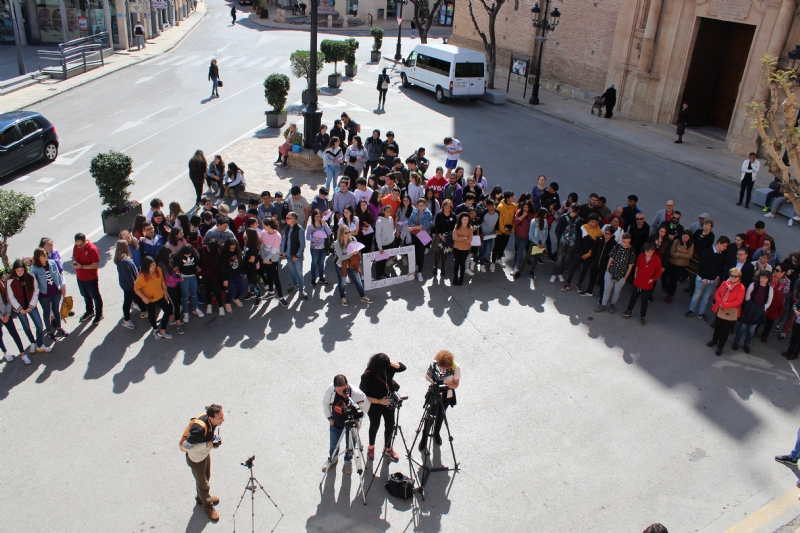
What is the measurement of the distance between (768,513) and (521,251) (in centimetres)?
646

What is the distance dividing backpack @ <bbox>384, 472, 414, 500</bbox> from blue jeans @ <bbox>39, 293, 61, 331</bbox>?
20.2 feet

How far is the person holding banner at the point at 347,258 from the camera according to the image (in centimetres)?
1091

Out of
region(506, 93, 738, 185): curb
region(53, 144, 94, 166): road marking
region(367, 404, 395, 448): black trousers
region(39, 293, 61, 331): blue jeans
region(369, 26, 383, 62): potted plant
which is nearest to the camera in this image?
region(367, 404, 395, 448): black trousers

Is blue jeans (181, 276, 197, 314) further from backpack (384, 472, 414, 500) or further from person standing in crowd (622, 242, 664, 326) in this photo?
person standing in crowd (622, 242, 664, 326)

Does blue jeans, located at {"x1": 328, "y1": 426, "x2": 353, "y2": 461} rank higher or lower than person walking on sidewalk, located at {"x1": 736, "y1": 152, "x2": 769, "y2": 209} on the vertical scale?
lower

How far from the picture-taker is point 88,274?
10.1 m

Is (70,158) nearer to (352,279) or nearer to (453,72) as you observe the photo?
(352,279)

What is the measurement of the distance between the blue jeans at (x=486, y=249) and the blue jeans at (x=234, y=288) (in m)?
4.78

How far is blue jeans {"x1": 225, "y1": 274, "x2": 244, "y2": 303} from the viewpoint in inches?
424

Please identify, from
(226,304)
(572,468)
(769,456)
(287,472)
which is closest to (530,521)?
(572,468)

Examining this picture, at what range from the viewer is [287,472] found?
24.7 ft

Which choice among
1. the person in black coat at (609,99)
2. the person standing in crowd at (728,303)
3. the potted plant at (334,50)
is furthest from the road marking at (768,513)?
the potted plant at (334,50)

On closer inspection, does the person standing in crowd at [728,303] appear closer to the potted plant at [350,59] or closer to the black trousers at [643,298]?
the black trousers at [643,298]

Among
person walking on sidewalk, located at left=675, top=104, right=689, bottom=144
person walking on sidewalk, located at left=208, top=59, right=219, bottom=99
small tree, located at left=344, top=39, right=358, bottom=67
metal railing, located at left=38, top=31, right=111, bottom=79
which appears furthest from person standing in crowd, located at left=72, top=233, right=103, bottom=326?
small tree, located at left=344, top=39, right=358, bottom=67
